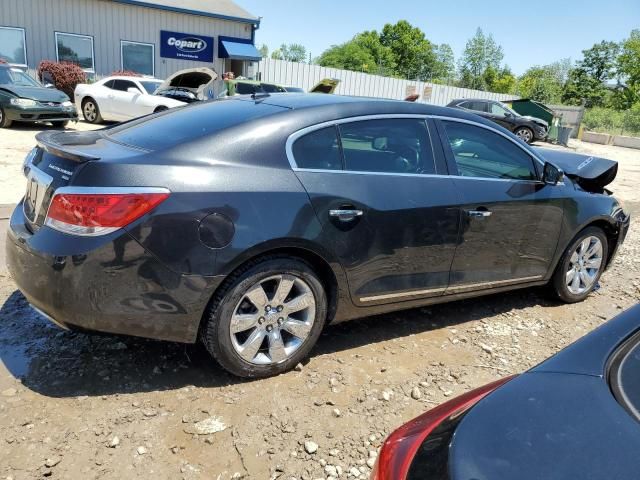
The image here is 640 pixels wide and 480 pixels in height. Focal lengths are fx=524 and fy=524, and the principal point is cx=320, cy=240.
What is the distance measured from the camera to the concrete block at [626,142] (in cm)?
2830

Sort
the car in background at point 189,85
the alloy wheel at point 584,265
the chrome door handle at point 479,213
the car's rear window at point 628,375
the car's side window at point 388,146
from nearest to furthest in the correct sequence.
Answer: the car's rear window at point 628,375, the car's side window at point 388,146, the chrome door handle at point 479,213, the alloy wheel at point 584,265, the car in background at point 189,85

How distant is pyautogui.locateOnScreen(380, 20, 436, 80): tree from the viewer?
73.4 metres

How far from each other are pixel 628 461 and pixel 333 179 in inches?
81.5

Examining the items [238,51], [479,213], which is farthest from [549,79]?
[479,213]

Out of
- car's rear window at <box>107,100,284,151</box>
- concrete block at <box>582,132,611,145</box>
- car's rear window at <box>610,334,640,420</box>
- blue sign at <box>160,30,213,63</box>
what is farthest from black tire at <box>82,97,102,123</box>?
concrete block at <box>582,132,611,145</box>

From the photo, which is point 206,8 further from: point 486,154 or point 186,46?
point 486,154

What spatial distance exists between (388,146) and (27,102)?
11.9 metres

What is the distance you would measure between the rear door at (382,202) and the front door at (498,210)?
157 millimetres

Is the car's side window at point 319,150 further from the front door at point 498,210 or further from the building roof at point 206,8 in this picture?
the building roof at point 206,8

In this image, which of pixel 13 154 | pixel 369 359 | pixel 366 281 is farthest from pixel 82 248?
pixel 13 154

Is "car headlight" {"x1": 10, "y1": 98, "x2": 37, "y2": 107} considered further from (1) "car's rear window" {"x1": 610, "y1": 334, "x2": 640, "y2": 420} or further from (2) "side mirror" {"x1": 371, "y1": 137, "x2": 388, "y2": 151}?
(1) "car's rear window" {"x1": 610, "y1": 334, "x2": 640, "y2": 420}

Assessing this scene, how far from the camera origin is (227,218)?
8.55 ft

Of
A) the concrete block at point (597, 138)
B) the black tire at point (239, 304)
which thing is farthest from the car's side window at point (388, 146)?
the concrete block at point (597, 138)

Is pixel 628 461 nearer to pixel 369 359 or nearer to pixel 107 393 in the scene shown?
pixel 369 359
